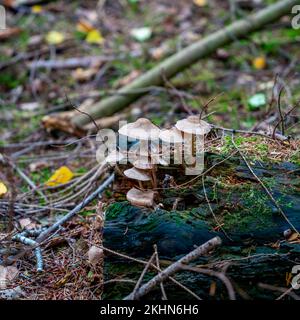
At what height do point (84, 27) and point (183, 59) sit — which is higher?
point (84, 27)

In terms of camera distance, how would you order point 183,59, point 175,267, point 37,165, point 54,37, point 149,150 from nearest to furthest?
point 175,267
point 149,150
point 37,165
point 183,59
point 54,37

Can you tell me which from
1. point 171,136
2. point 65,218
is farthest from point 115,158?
point 65,218

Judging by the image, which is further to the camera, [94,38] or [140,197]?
[94,38]

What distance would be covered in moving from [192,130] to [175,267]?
757 millimetres

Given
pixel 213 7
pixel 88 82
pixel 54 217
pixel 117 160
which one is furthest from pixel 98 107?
pixel 213 7

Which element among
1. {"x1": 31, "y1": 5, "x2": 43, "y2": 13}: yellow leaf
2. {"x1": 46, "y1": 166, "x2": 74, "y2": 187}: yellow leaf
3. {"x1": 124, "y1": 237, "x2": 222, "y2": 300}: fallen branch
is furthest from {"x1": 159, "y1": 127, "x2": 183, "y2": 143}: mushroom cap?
{"x1": 31, "y1": 5, "x2": 43, "y2": 13}: yellow leaf

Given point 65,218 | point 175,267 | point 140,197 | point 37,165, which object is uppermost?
point 140,197

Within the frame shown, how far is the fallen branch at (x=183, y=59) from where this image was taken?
520 centimetres

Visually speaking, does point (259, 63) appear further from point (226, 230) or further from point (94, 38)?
point (226, 230)

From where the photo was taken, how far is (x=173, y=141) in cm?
253

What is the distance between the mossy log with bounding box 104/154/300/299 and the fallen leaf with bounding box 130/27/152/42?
4876 millimetres

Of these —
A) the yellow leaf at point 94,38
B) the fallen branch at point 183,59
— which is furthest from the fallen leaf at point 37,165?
the yellow leaf at point 94,38

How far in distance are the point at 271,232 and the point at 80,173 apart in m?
2.18

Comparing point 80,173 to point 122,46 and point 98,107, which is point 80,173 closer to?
point 98,107
